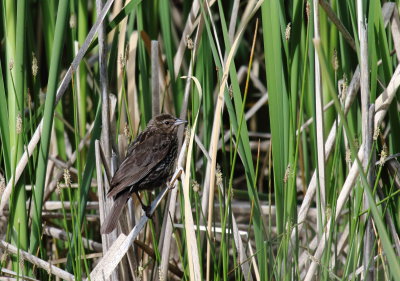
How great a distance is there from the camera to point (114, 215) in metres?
3.20

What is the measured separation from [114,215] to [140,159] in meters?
0.56

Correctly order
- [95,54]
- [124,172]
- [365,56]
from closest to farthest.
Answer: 1. [365,56]
2. [124,172]
3. [95,54]

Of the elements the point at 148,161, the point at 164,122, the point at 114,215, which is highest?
the point at 164,122

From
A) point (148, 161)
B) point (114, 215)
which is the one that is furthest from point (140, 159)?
point (114, 215)

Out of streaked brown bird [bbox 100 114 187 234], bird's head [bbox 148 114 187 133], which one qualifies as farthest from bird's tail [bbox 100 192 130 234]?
bird's head [bbox 148 114 187 133]

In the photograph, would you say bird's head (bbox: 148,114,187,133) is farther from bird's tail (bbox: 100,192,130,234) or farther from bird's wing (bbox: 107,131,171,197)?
bird's tail (bbox: 100,192,130,234)

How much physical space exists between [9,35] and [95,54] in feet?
4.39

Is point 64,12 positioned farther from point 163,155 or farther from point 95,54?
point 95,54

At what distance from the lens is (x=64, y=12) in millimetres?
3127

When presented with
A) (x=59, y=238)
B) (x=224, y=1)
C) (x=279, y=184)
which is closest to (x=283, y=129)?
(x=279, y=184)

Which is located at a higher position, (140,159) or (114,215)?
(140,159)

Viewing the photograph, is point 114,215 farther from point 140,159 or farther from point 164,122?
point 164,122

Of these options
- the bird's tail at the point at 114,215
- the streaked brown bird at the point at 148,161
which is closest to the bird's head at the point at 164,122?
the streaked brown bird at the point at 148,161

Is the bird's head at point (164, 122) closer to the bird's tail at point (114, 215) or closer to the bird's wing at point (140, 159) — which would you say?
the bird's wing at point (140, 159)
